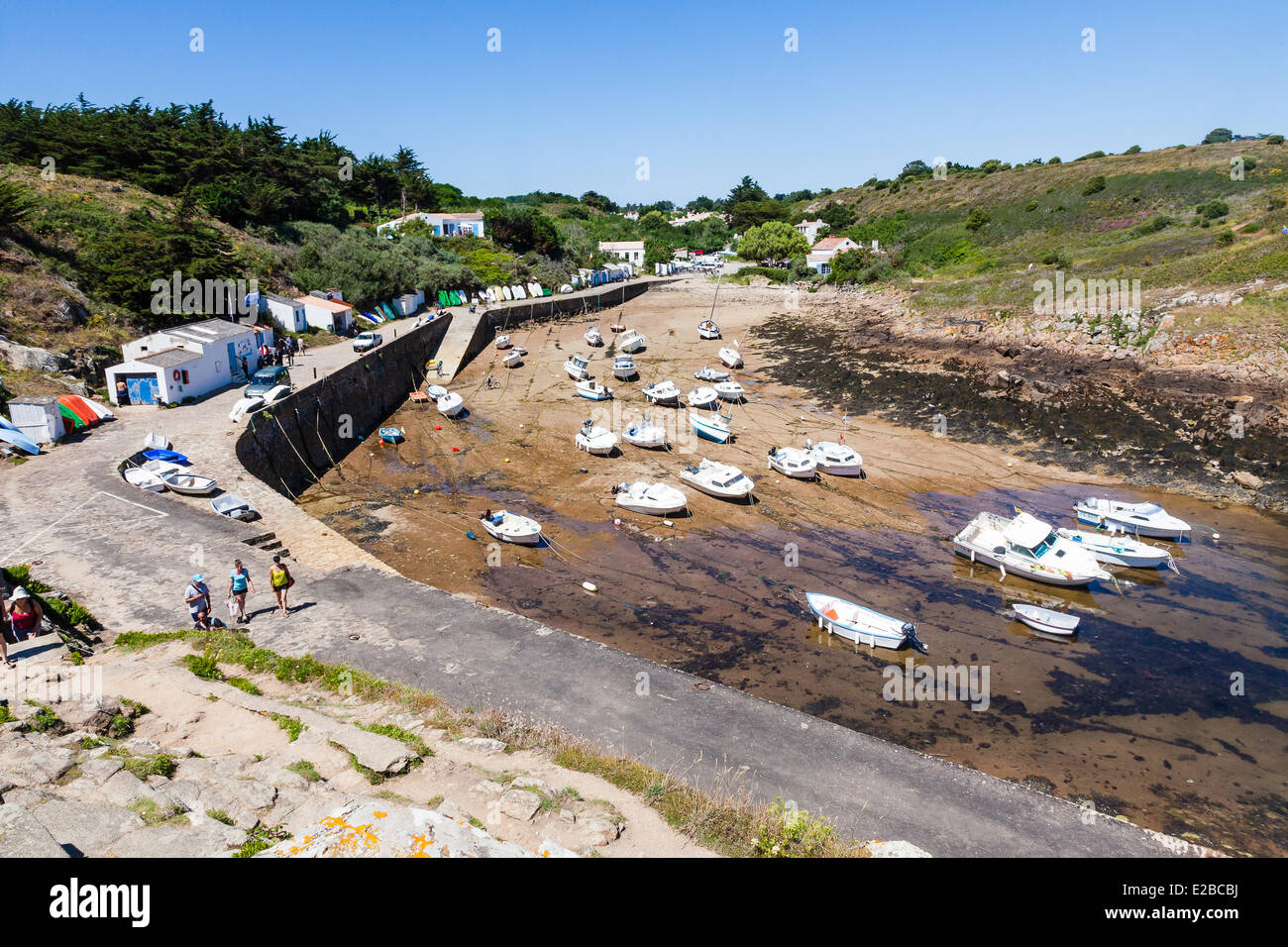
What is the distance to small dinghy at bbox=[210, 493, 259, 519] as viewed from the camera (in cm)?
2022

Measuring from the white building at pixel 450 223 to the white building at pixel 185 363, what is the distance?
47.1 meters

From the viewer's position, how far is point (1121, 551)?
23.3 m

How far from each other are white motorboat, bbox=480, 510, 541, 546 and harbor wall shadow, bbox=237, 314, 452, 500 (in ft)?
30.2

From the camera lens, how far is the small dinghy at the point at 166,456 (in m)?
23.1

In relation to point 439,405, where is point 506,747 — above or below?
below

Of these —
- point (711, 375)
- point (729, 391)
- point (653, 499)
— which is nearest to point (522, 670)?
point (653, 499)

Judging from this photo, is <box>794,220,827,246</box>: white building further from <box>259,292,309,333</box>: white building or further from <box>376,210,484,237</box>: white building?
<box>259,292,309,333</box>: white building

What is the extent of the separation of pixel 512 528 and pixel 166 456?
1164 cm

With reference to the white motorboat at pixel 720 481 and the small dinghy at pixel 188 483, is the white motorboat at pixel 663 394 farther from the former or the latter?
the small dinghy at pixel 188 483

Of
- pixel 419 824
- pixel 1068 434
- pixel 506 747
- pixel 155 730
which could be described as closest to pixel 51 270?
pixel 155 730

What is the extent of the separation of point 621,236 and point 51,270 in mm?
83645

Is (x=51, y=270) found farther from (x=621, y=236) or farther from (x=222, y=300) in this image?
(x=621, y=236)

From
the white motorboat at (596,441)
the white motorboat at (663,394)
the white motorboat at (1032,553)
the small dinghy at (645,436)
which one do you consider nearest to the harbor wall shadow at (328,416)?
the white motorboat at (596,441)

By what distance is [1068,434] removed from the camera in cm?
3359
